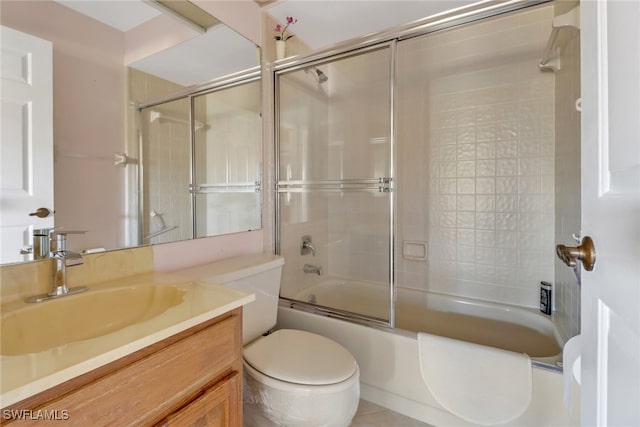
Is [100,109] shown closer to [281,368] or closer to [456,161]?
[281,368]

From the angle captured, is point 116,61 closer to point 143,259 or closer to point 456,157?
point 143,259

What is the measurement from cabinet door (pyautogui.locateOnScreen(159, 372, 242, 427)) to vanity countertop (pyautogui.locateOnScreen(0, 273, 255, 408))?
0.64ft

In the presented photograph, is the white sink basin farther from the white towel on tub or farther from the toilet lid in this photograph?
the white towel on tub

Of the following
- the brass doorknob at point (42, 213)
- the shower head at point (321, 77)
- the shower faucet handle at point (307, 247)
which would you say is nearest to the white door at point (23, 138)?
the brass doorknob at point (42, 213)

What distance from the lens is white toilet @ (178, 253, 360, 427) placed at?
103cm

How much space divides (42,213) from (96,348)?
1.98ft

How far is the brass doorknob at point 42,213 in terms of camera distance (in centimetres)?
87

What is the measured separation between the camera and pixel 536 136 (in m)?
1.80

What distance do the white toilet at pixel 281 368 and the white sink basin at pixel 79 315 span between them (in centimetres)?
Result: 21

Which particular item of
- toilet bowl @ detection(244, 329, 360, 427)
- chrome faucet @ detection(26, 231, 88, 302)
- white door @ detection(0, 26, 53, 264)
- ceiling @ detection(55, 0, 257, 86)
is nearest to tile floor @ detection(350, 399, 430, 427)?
toilet bowl @ detection(244, 329, 360, 427)

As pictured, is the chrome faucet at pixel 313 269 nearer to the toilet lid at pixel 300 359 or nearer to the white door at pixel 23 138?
the toilet lid at pixel 300 359

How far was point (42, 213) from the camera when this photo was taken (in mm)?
882

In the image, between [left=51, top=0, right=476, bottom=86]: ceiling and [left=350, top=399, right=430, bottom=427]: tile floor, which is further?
[left=350, top=399, right=430, bottom=427]: tile floor

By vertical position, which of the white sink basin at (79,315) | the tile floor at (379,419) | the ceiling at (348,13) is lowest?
the tile floor at (379,419)
